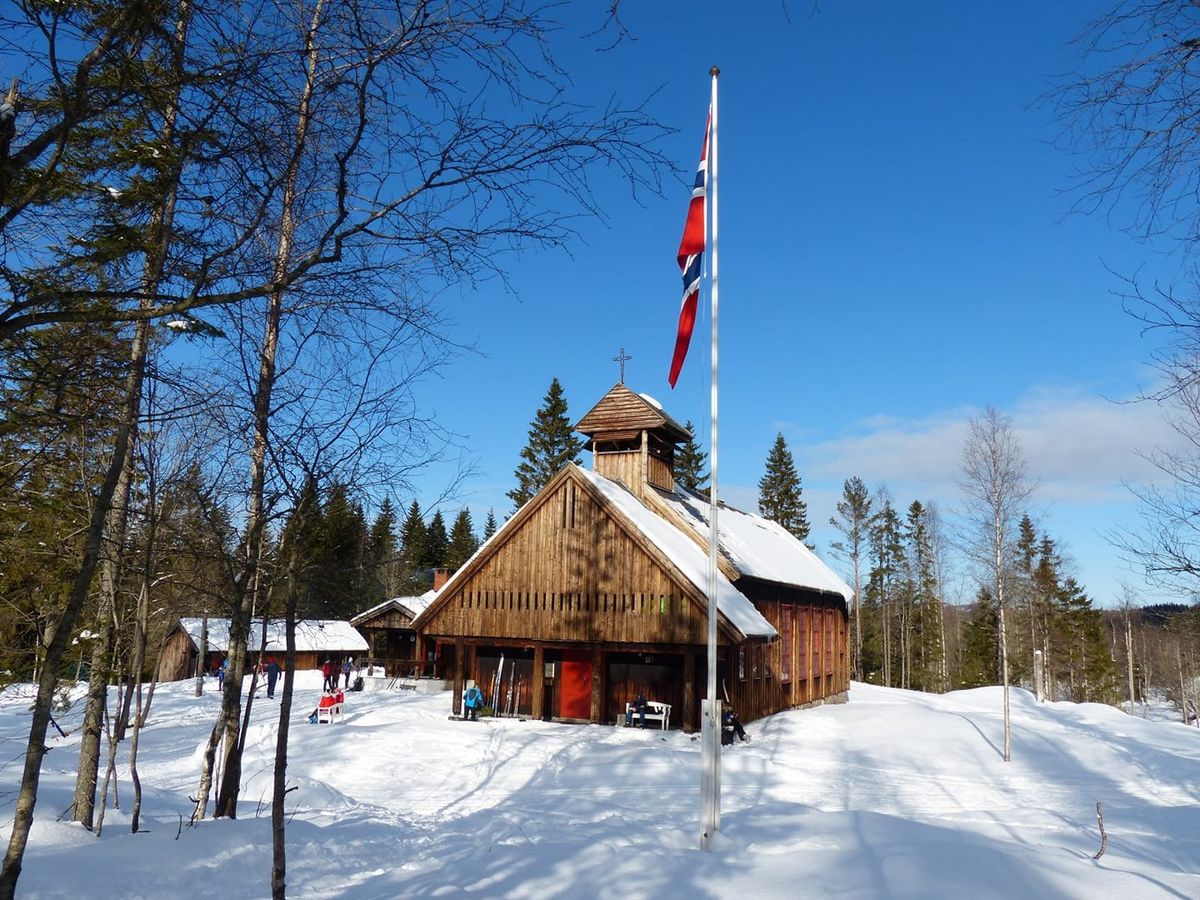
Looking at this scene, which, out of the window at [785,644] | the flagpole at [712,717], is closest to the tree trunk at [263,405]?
the flagpole at [712,717]

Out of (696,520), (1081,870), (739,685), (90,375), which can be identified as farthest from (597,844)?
(696,520)

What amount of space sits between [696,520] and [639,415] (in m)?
4.48

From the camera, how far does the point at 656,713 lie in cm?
2438

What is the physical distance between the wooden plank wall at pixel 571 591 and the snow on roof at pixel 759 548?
3.57 meters

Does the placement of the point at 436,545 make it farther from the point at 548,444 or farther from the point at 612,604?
the point at 612,604

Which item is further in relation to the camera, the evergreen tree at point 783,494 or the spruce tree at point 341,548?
the evergreen tree at point 783,494

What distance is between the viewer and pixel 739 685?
82.3 ft

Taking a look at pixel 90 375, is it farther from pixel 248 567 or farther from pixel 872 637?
pixel 872 637

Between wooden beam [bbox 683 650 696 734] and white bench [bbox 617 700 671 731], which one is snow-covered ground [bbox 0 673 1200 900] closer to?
white bench [bbox 617 700 671 731]

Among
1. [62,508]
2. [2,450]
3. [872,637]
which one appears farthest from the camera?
[872,637]

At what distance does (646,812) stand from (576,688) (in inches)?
497

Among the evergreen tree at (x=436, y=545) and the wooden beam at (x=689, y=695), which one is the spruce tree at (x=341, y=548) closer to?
the wooden beam at (x=689, y=695)

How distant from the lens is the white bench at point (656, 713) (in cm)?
2370

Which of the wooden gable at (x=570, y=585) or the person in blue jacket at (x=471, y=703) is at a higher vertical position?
the wooden gable at (x=570, y=585)
